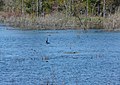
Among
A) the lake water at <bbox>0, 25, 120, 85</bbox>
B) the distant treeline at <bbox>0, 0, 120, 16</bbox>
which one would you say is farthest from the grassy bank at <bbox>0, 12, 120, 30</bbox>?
the lake water at <bbox>0, 25, 120, 85</bbox>

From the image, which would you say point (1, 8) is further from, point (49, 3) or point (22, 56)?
point (22, 56)

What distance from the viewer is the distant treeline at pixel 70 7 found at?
73.6m

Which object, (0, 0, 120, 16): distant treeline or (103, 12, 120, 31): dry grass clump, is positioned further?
(0, 0, 120, 16): distant treeline

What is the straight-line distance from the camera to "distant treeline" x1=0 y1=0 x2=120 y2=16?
242ft

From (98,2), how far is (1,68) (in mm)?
54881

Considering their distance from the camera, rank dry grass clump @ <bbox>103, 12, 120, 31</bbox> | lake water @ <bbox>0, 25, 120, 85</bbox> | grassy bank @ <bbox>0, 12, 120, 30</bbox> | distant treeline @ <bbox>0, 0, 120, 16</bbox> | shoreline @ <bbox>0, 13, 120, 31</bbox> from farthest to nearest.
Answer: distant treeline @ <bbox>0, 0, 120, 16</bbox> < grassy bank @ <bbox>0, 12, 120, 30</bbox> < shoreline @ <bbox>0, 13, 120, 31</bbox> < dry grass clump @ <bbox>103, 12, 120, 31</bbox> < lake water @ <bbox>0, 25, 120, 85</bbox>

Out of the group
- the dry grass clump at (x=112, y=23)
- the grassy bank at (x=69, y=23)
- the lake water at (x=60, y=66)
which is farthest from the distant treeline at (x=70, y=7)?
the lake water at (x=60, y=66)

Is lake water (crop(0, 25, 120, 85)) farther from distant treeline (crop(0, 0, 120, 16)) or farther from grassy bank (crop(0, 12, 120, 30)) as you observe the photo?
distant treeline (crop(0, 0, 120, 16))

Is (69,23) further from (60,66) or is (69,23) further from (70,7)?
(60,66)

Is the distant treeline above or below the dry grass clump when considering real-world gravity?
above

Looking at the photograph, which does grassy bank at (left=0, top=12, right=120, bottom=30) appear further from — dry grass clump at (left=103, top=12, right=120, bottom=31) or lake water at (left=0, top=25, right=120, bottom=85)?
lake water at (left=0, top=25, right=120, bottom=85)

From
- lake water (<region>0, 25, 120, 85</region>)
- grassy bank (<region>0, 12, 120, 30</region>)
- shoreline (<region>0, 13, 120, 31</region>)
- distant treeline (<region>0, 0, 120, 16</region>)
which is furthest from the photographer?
distant treeline (<region>0, 0, 120, 16</region>)

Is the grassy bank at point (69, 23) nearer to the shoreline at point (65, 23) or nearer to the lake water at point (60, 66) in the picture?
the shoreline at point (65, 23)

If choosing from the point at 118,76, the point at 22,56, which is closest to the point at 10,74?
the point at 118,76
